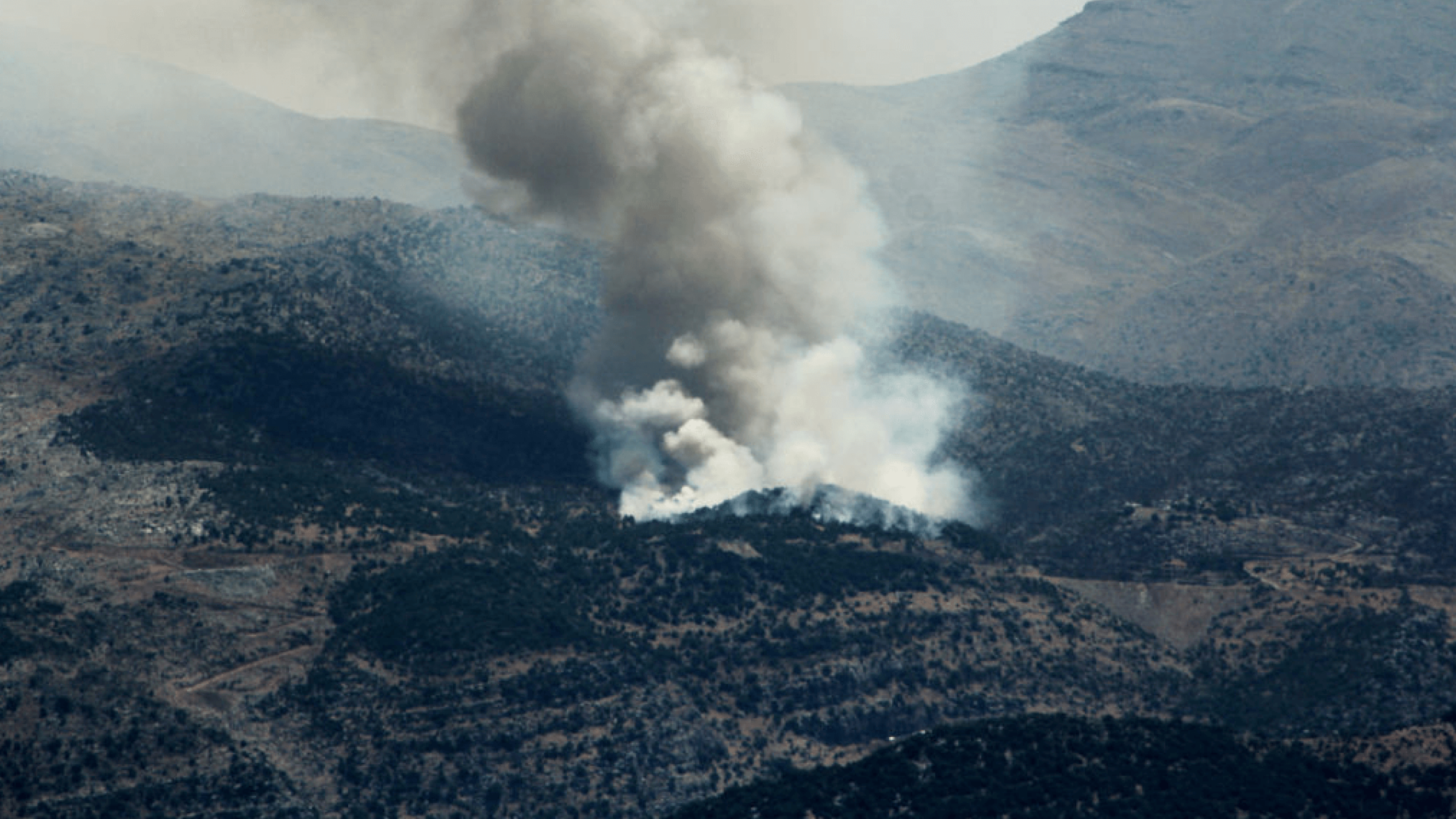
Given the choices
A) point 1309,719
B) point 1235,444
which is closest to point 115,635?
point 1309,719

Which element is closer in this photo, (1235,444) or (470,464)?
(470,464)

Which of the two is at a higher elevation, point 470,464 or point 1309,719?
point 470,464

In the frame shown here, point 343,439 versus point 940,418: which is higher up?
point 940,418

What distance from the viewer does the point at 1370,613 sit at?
139m

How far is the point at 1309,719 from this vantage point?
128125 millimetres

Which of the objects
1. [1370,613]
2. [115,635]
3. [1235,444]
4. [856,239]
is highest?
[856,239]

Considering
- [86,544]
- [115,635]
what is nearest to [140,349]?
[86,544]

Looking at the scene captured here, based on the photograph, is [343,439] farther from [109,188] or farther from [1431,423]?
[1431,423]

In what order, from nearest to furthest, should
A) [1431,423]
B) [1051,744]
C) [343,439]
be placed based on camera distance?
[1051,744] < [343,439] < [1431,423]

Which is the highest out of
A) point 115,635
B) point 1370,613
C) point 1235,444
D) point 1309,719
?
point 1235,444

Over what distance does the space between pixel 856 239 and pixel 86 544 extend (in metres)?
82.8

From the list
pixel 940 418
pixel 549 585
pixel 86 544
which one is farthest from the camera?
pixel 940 418

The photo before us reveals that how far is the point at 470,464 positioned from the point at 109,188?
57045 mm

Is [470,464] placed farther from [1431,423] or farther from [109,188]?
[1431,423]
